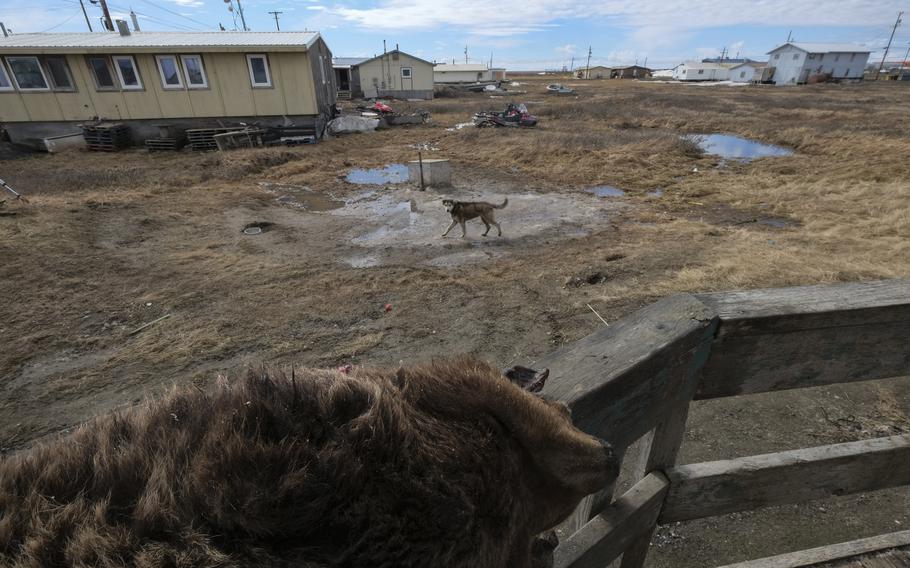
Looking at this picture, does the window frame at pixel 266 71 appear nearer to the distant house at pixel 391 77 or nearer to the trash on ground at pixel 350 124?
the trash on ground at pixel 350 124

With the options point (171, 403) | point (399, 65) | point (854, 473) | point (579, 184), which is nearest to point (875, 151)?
point (579, 184)

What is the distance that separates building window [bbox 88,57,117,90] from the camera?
1877cm

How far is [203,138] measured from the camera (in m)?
19.3

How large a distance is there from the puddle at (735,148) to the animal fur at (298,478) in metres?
21.3

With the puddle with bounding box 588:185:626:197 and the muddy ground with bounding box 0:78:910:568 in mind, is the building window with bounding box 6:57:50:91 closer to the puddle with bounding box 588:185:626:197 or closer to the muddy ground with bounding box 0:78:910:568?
the muddy ground with bounding box 0:78:910:568

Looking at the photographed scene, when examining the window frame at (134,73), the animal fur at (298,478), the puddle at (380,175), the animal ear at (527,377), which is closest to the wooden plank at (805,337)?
the animal ear at (527,377)

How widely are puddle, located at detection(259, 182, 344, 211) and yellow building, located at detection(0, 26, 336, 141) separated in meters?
8.55

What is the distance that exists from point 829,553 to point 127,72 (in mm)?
26084

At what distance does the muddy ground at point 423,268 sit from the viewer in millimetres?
4363

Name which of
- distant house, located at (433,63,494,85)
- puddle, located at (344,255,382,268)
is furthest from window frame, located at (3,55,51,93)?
distant house, located at (433,63,494,85)

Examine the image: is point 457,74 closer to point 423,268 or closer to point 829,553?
point 423,268

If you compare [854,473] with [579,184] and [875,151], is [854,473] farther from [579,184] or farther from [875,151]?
[875,151]

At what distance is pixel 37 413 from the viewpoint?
4.52m

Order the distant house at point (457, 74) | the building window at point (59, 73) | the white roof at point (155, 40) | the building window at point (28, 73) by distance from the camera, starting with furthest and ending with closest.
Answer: the distant house at point (457, 74), the building window at point (59, 73), the white roof at point (155, 40), the building window at point (28, 73)
